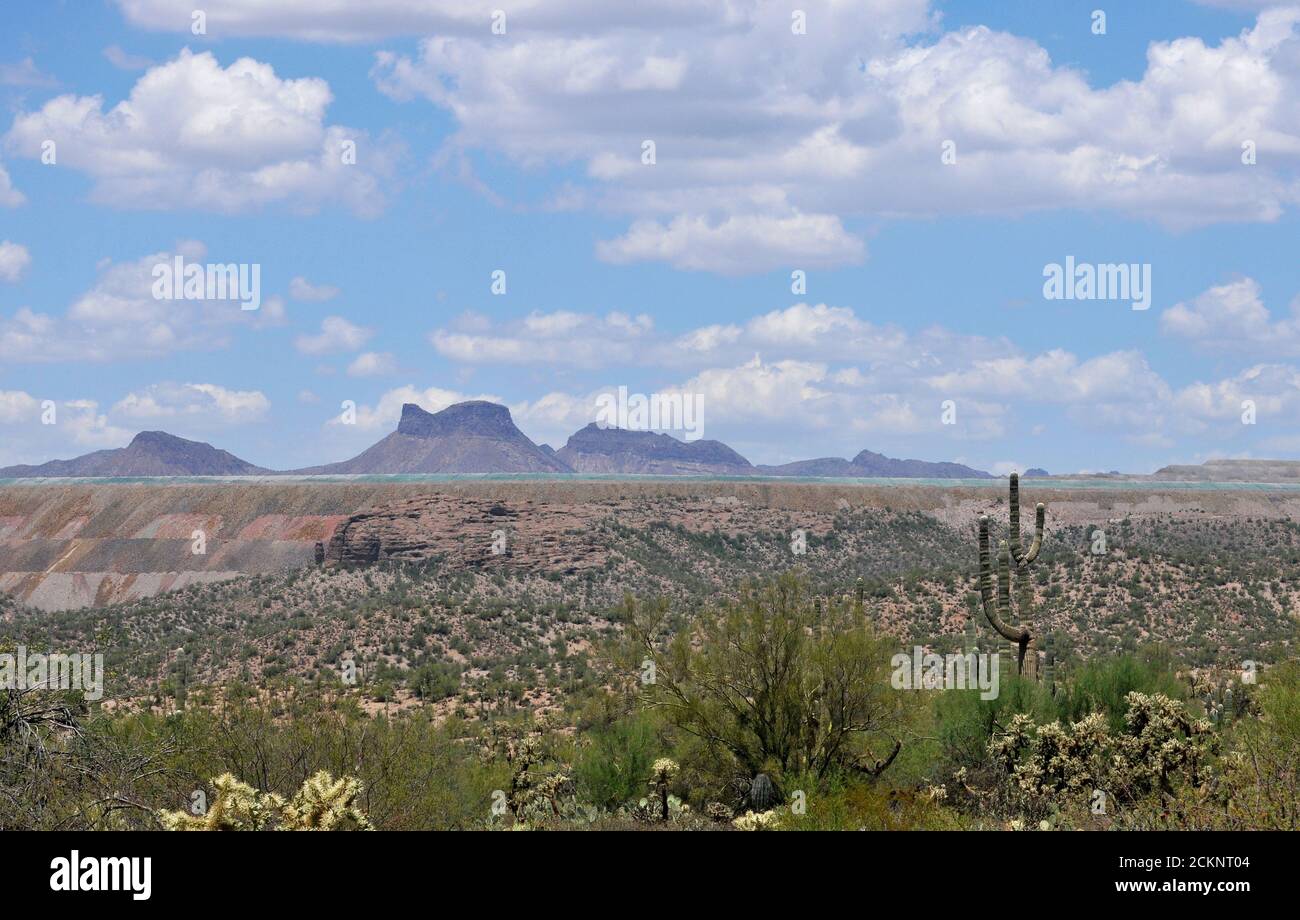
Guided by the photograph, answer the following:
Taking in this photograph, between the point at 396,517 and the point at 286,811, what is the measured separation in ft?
225

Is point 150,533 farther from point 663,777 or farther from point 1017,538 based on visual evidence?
point 663,777

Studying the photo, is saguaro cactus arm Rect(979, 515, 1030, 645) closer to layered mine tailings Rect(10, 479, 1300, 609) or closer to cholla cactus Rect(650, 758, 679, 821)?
cholla cactus Rect(650, 758, 679, 821)

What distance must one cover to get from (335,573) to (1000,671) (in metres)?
48.9

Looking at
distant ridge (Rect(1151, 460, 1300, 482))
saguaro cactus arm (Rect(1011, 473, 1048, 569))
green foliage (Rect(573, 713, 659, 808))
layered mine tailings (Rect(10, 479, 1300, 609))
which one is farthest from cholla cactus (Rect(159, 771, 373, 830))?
distant ridge (Rect(1151, 460, 1300, 482))

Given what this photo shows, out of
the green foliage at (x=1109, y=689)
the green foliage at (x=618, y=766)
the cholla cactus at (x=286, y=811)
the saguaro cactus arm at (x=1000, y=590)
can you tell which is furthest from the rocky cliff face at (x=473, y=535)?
the cholla cactus at (x=286, y=811)

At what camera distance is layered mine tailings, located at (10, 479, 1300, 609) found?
76.6 m

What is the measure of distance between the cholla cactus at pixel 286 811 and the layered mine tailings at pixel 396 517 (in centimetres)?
5891

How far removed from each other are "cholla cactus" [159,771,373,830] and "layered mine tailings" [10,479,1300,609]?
5891 centimetres

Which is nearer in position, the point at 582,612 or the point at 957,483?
the point at 582,612

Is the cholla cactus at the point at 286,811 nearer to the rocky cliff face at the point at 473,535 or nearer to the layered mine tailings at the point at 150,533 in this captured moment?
the rocky cliff face at the point at 473,535

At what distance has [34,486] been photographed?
348 feet

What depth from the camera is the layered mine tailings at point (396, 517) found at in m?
76.6
